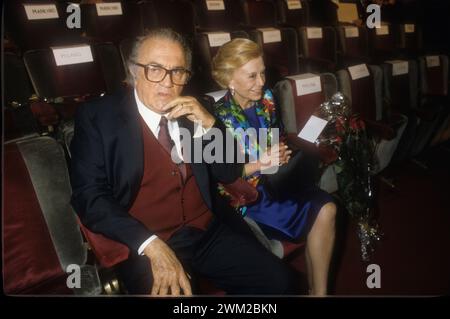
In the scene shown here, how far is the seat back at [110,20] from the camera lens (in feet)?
9.37

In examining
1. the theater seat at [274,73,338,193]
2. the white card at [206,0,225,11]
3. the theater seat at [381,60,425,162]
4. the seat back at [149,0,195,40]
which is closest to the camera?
the theater seat at [274,73,338,193]

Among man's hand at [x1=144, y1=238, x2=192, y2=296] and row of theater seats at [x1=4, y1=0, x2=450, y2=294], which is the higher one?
row of theater seats at [x1=4, y1=0, x2=450, y2=294]

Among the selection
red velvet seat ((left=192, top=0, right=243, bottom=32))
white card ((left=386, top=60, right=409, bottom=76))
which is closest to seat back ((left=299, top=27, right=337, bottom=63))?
red velvet seat ((left=192, top=0, right=243, bottom=32))

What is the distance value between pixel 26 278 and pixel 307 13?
4449 millimetres

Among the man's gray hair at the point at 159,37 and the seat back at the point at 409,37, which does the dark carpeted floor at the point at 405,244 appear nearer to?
the man's gray hair at the point at 159,37

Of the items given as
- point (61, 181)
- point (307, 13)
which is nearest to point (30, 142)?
point (61, 181)

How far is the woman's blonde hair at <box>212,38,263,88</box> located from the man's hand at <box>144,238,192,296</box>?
1012 millimetres

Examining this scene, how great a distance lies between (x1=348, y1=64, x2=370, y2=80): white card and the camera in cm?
242

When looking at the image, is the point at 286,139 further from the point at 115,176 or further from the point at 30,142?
the point at 30,142

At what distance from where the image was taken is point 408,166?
9.95ft

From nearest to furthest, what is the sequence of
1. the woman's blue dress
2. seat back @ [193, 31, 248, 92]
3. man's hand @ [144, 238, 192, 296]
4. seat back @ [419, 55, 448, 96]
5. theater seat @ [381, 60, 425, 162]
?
man's hand @ [144, 238, 192, 296], the woman's blue dress, theater seat @ [381, 60, 425, 162], seat back @ [193, 31, 248, 92], seat back @ [419, 55, 448, 96]

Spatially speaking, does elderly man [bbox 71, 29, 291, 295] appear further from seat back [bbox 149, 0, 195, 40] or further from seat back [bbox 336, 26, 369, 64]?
seat back [bbox 336, 26, 369, 64]

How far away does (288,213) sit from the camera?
153 cm

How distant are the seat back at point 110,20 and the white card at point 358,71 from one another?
194 cm
